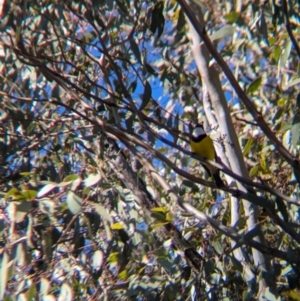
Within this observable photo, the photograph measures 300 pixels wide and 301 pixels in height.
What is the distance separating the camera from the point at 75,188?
296 cm

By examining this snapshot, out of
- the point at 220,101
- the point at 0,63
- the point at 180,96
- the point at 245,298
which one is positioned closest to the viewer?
the point at 245,298

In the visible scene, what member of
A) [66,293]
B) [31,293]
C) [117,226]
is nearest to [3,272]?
[31,293]

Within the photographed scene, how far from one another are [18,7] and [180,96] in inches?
64.1

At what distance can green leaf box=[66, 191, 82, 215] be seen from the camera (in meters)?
2.79

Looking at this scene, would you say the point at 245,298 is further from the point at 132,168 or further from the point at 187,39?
the point at 187,39

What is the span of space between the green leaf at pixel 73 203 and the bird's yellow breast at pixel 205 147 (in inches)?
63.9

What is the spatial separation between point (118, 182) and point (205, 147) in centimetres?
58

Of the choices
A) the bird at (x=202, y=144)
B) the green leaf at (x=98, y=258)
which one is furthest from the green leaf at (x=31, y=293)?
the bird at (x=202, y=144)

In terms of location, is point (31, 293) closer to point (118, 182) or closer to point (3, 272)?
point (3, 272)

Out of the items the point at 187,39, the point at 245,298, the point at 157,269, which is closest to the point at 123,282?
Result: the point at 157,269

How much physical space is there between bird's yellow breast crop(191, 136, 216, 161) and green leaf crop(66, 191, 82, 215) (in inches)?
63.9

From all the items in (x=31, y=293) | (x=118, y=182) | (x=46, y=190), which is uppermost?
(x=118, y=182)

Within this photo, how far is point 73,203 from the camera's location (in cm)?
281

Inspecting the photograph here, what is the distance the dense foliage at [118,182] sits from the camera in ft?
10.2
